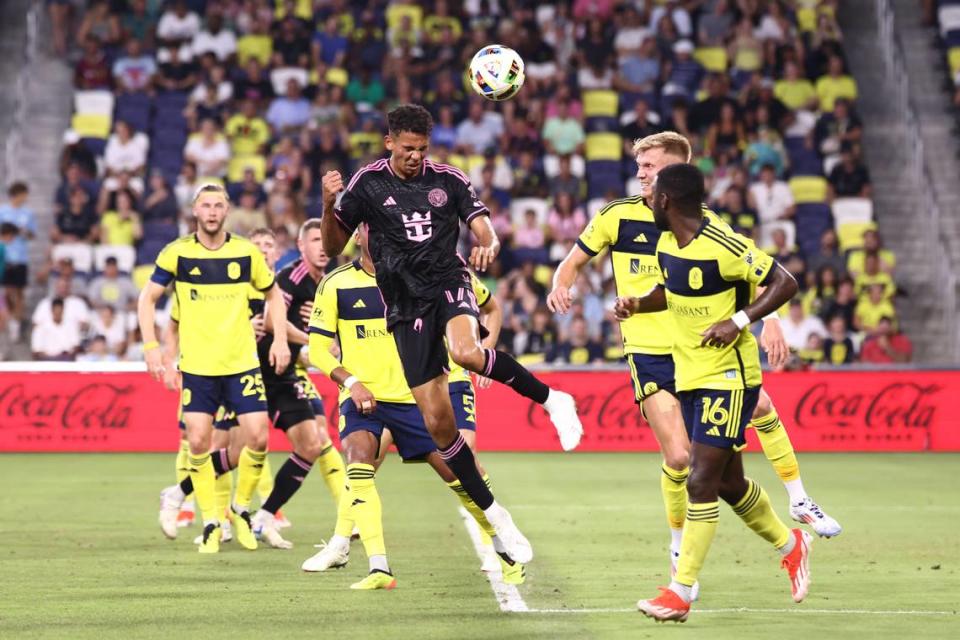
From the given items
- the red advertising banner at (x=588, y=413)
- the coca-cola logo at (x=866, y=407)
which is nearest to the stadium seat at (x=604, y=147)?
the red advertising banner at (x=588, y=413)

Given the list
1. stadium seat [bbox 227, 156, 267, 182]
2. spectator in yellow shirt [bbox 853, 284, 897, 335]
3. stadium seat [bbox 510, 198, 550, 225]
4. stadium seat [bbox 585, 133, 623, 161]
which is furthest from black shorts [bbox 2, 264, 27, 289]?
spectator in yellow shirt [bbox 853, 284, 897, 335]

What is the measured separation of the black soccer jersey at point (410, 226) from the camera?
28.3 feet

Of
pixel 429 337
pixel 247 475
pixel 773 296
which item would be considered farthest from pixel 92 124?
pixel 773 296

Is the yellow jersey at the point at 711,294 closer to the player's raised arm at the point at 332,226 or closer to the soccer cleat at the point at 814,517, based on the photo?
the soccer cleat at the point at 814,517

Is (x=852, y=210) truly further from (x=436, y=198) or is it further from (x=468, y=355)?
(x=468, y=355)

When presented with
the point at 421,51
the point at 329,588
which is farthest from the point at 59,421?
the point at 329,588

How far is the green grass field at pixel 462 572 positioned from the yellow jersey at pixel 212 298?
1.35 metres

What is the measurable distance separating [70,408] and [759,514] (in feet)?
45.0

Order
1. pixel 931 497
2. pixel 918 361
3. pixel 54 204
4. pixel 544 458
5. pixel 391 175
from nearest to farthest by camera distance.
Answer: pixel 391 175 → pixel 931 497 → pixel 544 458 → pixel 918 361 → pixel 54 204

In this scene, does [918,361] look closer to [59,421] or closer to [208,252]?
[59,421]

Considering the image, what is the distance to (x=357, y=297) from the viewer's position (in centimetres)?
1011

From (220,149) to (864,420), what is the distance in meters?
10.9

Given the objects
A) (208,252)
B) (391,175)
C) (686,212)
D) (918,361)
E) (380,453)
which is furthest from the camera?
(918,361)

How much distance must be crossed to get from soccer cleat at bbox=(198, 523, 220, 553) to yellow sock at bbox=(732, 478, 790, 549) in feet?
14.0
